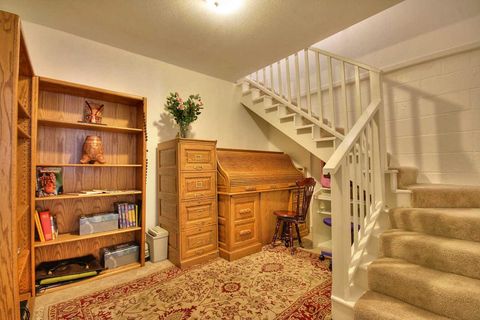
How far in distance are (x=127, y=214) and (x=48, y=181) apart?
0.76 m

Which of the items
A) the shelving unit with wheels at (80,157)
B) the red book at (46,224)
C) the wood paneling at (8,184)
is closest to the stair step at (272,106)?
the shelving unit with wheels at (80,157)

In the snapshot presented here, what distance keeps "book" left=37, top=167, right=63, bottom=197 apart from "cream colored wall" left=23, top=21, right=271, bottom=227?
913 millimetres

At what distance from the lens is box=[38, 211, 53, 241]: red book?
6.52ft

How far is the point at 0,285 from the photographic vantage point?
100 cm

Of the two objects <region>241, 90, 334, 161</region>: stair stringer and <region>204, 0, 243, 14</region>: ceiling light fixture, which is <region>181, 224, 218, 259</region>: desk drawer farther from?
<region>204, 0, 243, 14</region>: ceiling light fixture

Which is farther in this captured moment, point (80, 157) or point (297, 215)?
point (297, 215)

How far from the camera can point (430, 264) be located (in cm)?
146

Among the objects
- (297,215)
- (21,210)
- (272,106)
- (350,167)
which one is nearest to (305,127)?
(272,106)

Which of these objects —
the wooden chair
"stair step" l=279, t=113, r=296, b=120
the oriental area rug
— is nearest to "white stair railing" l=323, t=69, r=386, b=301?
the oriental area rug

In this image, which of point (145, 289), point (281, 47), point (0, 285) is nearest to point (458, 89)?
point (281, 47)

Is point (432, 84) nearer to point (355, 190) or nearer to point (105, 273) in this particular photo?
point (355, 190)

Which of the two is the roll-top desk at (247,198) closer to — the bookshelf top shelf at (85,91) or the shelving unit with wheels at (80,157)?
the shelving unit with wheels at (80,157)

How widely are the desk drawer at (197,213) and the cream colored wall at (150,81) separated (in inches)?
24.9

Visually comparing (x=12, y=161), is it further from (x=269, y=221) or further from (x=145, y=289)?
(x=269, y=221)
